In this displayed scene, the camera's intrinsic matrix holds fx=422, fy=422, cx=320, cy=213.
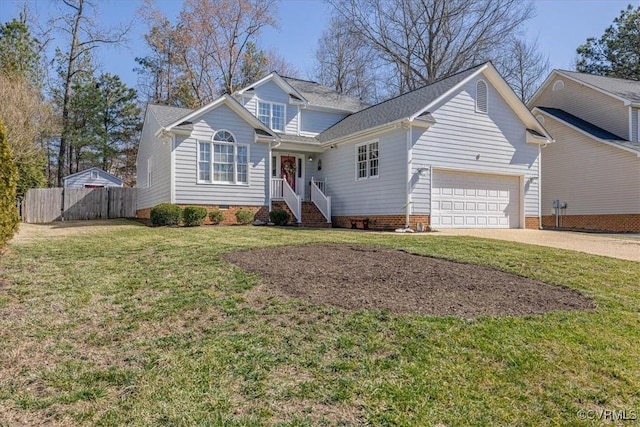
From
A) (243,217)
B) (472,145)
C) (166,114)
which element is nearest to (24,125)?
(166,114)

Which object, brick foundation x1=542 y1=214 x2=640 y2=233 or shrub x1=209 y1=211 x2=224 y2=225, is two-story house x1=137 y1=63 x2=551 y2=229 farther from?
brick foundation x1=542 y1=214 x2=640 y2=233

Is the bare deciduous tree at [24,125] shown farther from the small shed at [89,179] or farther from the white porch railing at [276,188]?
the white porch railing at [276,188]

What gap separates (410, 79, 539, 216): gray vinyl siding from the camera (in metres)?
14.5

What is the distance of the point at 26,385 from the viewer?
3133 mm

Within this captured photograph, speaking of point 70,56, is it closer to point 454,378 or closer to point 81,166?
point 81,166

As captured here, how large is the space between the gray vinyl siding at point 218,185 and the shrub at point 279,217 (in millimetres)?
816

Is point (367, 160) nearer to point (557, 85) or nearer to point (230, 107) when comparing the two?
point (230, 107)

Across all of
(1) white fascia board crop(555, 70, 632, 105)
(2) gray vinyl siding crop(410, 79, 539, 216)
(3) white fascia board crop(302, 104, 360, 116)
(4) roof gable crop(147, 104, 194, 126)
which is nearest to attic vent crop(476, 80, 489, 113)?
(2) gray vinyl siding crop(410, 79, 539, 216)

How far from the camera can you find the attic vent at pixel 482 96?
623 inches

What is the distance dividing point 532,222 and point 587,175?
4.67m

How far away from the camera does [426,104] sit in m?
14.6

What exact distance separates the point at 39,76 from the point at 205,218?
773 inches

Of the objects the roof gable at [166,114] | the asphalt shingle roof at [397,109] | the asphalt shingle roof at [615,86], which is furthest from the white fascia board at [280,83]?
the asphalt shingle roof at [615,86]

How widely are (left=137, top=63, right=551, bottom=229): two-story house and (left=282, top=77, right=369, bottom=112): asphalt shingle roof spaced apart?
3.51 m
